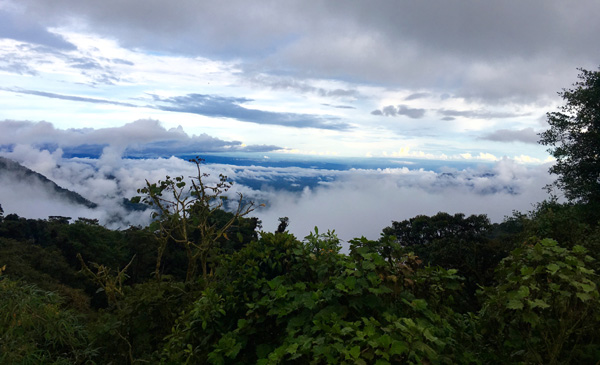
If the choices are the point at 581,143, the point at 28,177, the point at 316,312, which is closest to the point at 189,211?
the point at 316,312

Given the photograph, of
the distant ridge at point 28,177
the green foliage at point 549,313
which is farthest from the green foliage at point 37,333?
the distant ridge at point 28,177

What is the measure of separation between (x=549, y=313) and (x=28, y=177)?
127 m

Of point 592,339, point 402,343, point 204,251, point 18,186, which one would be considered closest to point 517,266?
point 592,339

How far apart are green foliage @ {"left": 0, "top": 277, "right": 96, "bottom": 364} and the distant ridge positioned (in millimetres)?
97940

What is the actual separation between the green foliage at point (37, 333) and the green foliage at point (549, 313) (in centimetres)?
474

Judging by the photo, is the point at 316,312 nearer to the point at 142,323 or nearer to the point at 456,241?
the point at 142,323

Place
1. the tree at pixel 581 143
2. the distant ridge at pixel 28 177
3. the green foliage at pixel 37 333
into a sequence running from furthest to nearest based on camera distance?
the distant ridge at pixel 28 177 → the tree at pixel 581 143 → the green foliage at pixel 37 333

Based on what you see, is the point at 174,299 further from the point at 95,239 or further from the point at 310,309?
the point at 95,239

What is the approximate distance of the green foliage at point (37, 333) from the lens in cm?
490

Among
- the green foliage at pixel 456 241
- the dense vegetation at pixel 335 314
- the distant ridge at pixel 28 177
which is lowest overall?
the distant ridge at pixel 28 177

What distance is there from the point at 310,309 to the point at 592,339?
1892 mm

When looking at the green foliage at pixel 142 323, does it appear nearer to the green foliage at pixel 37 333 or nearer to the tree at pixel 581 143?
the green foliage at pixel 37 333

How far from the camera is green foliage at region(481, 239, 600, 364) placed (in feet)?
8.38

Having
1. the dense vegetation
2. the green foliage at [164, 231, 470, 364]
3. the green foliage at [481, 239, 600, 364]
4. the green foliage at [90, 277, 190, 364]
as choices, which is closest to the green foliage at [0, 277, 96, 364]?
the dense vegetation
